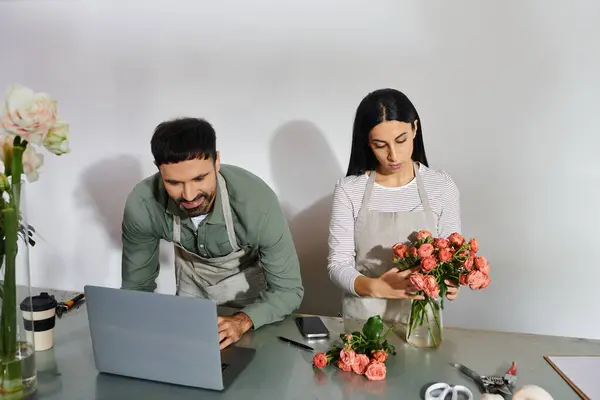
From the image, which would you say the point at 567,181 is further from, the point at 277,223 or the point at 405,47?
the point at 277,223

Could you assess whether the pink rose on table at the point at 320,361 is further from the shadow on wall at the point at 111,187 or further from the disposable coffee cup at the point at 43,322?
the shadow on wall at the point at 111,187

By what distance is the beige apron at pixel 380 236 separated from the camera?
189 cm

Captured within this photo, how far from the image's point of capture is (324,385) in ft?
4.23

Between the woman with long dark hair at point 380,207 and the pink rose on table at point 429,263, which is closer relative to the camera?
the pink rose on table at point 429,263

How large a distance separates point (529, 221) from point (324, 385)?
58.6 inches

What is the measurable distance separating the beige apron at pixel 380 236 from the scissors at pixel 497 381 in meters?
0.55

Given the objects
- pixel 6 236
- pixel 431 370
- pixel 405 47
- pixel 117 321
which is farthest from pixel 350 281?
pixel 405 47

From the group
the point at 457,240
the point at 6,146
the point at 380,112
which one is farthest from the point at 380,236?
the point at 6,146

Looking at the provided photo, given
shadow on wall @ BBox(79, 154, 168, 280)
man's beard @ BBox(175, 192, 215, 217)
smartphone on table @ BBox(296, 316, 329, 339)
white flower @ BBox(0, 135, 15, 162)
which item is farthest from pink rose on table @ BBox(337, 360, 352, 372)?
shadow on wall @ BBox(79, 154, 168, 280)

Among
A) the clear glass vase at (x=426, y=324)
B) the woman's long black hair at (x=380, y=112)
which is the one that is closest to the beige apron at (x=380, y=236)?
the woman's long black hair at (x=380, y=112)

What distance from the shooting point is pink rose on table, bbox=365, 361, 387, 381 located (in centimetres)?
131

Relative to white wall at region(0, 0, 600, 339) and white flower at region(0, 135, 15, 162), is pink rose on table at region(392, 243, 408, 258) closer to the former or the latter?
white flower at region(0, 135, 15, 162)

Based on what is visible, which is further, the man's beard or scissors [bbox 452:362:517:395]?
the man's beard

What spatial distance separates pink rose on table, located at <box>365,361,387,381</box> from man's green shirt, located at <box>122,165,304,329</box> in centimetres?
44
